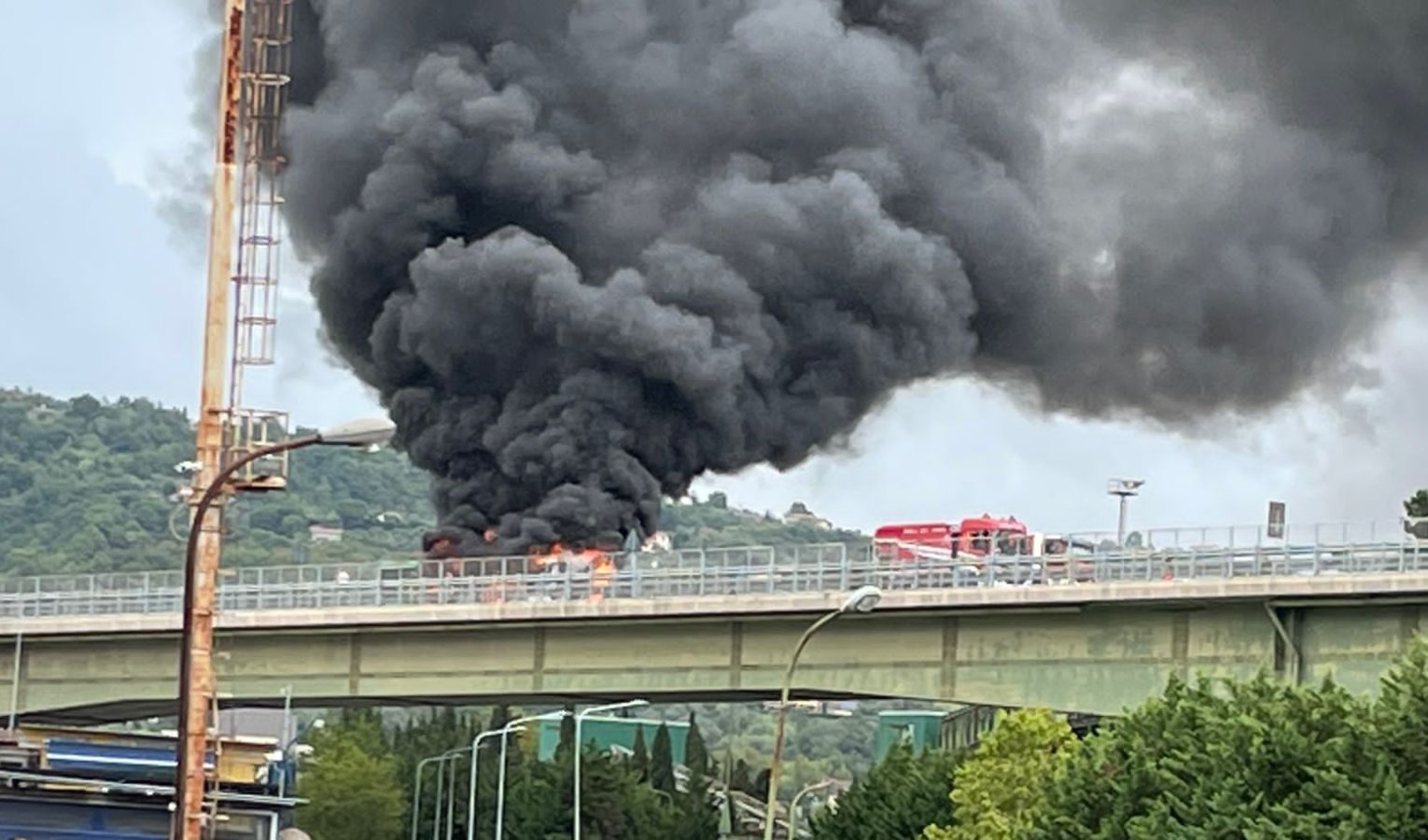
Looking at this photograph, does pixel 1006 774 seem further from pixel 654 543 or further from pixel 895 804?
pixel 654 543

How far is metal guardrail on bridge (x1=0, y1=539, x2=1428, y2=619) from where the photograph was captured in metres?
56.5

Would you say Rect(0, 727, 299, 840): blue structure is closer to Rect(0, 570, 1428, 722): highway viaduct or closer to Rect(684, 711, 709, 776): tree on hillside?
Rect(0, 570, 1428, 722): highway viaduct

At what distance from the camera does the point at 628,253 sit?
86.9 m

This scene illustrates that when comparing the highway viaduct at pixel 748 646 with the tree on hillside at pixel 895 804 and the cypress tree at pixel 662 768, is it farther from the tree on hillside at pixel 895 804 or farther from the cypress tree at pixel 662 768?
the cypress tree at pixel 662 768

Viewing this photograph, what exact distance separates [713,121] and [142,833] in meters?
39.3

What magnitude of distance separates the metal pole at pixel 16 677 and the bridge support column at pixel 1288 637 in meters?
32.3

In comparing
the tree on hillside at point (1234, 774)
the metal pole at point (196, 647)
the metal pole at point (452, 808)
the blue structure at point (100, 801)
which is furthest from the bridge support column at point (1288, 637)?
the metal pole at point (452, 808)

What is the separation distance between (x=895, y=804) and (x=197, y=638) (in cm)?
4493

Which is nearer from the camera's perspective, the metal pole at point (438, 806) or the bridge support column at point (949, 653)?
the bridge support column at point (949, 653)

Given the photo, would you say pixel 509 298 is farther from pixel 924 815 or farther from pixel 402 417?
pixel 924 815

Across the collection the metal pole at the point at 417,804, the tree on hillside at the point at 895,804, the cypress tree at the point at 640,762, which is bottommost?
the metal pole at the point at 417,804

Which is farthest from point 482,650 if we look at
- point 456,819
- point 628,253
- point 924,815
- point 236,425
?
point 456,819

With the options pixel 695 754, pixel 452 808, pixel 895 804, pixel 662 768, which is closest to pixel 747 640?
pixel 895 804

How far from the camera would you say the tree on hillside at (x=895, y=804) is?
78812 mm
